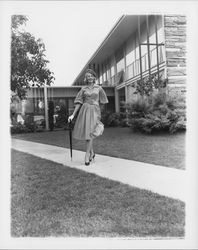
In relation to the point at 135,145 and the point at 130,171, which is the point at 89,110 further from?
the point at 135,145

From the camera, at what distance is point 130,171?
A: 13.0ft

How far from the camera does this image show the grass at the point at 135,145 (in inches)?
164

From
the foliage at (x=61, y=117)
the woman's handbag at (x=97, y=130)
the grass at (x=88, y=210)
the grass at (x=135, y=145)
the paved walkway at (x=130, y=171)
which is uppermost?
the foliage at (x=61, y=117)

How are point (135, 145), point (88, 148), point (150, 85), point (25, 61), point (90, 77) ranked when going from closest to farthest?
1. point (25, 61)
2. point (90, 77)
3. point (88, 148)
4. point (135, 145)
5. point (150, 85)

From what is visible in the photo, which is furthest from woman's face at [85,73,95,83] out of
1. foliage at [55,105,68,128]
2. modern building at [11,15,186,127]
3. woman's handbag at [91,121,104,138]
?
foliage at [55,105,68,128]

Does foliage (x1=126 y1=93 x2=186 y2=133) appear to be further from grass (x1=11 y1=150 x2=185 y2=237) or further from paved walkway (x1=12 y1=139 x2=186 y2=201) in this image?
grass (x1=11 y1=150 x2=185 y2=237)

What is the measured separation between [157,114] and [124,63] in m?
3.71

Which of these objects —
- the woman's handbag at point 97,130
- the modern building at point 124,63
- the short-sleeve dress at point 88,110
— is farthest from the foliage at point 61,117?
the woman's handbag at point 97,130

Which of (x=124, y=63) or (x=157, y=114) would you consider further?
(x=124, y=63)

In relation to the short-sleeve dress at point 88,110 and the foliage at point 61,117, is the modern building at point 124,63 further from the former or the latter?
the short-sleeve dress at point 88,110

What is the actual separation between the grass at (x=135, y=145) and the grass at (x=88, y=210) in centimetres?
79

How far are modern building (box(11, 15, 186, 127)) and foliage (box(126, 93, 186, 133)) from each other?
31 centimetres

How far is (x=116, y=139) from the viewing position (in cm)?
665

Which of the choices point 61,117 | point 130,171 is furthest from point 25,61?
point 61,117
